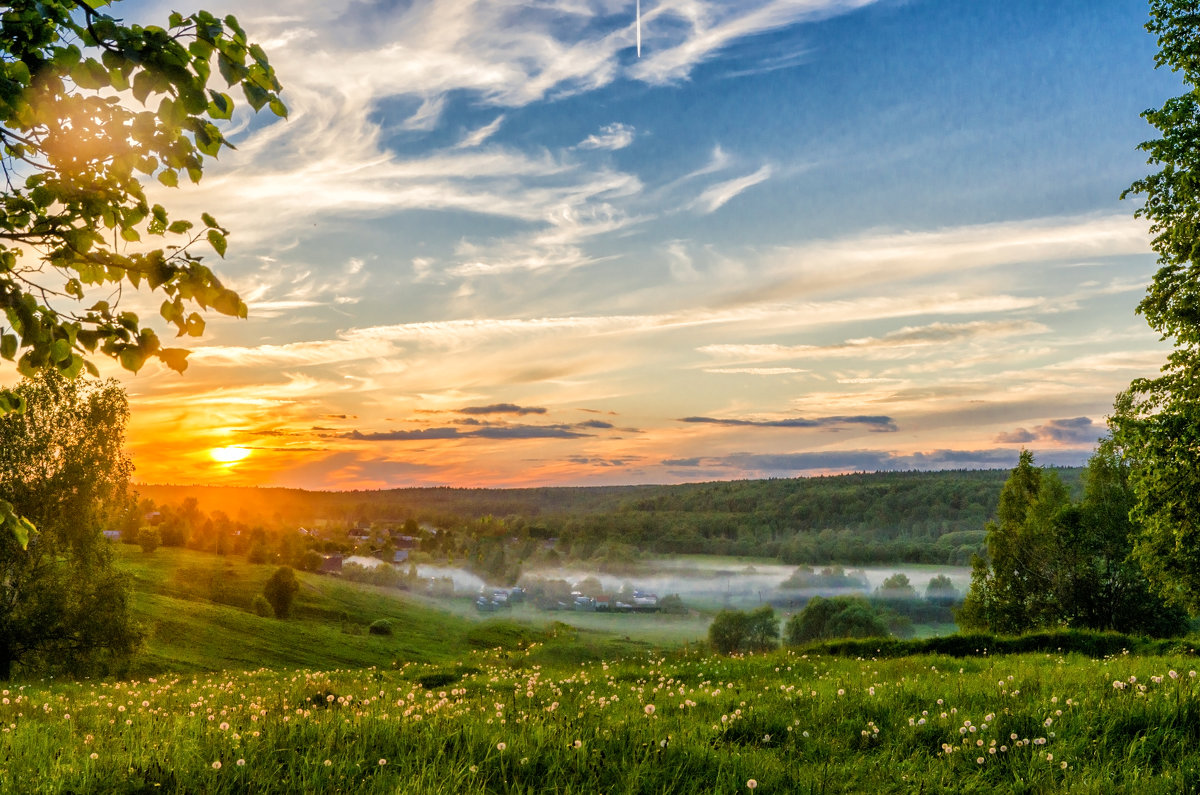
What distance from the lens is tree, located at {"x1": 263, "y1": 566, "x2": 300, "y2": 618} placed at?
12571cm

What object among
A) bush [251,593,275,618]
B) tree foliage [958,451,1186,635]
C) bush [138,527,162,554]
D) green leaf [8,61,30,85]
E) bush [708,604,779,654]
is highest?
green leaf [8,61,30,85]

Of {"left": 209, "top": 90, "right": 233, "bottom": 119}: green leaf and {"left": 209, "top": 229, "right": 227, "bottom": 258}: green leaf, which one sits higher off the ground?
{"left": 209, "top": 90, "right": 233, "bottom": 119}: green leaf

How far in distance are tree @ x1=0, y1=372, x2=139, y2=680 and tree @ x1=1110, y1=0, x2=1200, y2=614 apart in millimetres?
55762

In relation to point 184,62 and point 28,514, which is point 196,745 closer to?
point 184,62

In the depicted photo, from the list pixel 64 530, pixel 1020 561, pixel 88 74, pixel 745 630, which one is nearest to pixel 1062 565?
pixel 1020 561

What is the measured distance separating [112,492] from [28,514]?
15.2 feet

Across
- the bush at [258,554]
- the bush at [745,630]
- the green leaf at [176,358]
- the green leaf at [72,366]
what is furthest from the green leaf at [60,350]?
the bush at [258,554]

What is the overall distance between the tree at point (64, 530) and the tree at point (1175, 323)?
55.8 m

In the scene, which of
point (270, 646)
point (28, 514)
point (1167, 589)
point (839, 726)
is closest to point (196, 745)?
point (839, 726)

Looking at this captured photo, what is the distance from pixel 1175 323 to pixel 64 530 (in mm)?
59198

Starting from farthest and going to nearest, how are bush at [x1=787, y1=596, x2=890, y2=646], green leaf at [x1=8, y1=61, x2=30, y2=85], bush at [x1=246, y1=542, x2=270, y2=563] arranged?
bush at [x1=246, y1=542, x2=270, y2=563], bush at [x1=787, y1=596, x2=890, y2=646], green leaf at [x1=8, y1=61, x2=30, y2=85]

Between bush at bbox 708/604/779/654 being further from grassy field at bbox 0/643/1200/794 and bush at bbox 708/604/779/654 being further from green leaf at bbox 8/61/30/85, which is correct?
green leaf at bbox 8/61/30/85

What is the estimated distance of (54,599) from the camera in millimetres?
44719

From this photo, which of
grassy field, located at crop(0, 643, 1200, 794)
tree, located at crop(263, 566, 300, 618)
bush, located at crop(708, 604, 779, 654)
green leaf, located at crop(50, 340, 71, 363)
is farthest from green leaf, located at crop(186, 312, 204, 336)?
bush, located at crop(708, 604, 779, 654)
